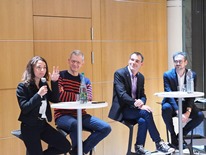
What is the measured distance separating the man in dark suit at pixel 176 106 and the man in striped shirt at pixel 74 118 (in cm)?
97

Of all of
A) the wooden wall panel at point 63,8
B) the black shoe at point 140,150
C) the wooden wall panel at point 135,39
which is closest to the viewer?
the black shoe at point 140,150

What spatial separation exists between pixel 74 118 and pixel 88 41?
4.30ft

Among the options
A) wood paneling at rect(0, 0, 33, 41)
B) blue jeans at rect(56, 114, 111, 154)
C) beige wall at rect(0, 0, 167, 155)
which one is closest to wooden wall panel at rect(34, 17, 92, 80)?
beige wall at rect(0, 0, 167, 155)

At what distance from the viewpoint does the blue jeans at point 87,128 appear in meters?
3.88

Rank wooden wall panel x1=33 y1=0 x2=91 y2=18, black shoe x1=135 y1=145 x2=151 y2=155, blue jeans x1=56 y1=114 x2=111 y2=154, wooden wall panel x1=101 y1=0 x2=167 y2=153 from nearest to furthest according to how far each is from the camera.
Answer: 1. blue jeans x1=56 y1=114 x2=111 y2=154
2. black shoe x1=135 y1=145 x2=151 y2=155
3. wooden wall panel x1=33 y1=0 x2=91 y2=18
4. wooden wall panel x1=101 y1=0 x2=167 y2=153

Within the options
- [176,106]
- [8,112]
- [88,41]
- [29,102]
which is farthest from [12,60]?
[176,106]

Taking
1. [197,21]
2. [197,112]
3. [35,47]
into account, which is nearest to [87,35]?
[35,47]

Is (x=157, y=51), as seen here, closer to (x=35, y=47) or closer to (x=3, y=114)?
(x=35, y=47)

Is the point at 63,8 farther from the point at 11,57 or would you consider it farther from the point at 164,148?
the point at 164,148

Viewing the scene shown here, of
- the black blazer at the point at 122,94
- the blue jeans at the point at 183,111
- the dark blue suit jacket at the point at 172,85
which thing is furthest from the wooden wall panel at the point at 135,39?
the blue jeans at the point at 183,111

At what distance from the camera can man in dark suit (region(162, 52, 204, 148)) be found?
4.62 m

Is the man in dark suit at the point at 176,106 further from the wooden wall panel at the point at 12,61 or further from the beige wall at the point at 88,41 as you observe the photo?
the wooden wall panel at the point at 12,61

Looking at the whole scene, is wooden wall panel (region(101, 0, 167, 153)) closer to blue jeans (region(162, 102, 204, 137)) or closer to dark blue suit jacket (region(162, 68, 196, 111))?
dark blue suit jacket (region(162, 68, 196, 111))

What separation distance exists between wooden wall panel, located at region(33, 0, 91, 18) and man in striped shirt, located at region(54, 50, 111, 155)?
78 centimetres
